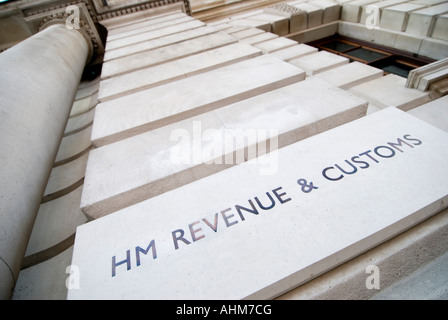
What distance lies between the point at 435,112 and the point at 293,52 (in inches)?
85.5

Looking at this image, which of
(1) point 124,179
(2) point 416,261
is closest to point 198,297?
(1) point 124,179

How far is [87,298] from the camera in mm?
1092

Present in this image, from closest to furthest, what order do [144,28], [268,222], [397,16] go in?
1. [268,222]
2. [397,16]
3. [144,28]

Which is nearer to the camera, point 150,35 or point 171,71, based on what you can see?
point 171,71

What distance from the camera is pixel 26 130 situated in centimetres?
187

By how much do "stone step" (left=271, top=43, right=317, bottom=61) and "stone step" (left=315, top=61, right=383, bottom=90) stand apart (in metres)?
0.69

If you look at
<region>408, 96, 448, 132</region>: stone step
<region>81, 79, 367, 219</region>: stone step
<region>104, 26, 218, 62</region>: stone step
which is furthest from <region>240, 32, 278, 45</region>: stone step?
<region>408, 96, 448, 132</region>: stone step

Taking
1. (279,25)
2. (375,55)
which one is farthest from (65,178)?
(375,55)

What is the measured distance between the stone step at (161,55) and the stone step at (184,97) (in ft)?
2.91

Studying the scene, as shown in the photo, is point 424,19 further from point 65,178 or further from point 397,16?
point 65,178

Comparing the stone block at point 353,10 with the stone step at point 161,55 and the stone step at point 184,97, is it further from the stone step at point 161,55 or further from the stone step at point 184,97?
the stone step at point 184,97

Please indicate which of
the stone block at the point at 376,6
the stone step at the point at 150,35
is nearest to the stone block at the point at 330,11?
the stone block at the point at 376,6

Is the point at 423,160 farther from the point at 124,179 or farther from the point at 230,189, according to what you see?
the point at 124,179

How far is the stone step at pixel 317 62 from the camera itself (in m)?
3.24
